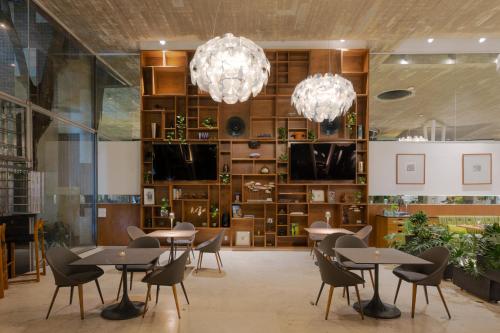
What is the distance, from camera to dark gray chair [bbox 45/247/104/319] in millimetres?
3771

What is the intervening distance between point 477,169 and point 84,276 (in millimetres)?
8548

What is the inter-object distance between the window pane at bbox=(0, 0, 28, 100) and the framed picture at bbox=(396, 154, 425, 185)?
778cm

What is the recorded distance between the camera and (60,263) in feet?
13.4

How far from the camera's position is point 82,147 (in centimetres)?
755

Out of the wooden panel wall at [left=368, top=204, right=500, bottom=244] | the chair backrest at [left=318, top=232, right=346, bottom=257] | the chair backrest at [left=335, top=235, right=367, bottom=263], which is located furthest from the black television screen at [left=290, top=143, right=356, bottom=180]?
the chair backrest at [left=335, top=235, right=367, bottom=263]

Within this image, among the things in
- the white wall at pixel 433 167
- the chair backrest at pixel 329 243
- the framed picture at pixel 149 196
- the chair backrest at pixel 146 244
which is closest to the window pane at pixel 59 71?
the framed picture at pixel 149 196

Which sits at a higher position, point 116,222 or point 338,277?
point 338,277

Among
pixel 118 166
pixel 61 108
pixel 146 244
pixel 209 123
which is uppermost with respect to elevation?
pixel 61 108

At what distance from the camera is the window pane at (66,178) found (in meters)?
6.09

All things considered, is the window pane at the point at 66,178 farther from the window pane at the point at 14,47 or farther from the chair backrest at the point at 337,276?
the chair backrest at the point at 337,276

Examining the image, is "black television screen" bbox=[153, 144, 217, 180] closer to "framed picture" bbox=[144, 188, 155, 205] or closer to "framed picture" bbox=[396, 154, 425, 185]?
"framed picture" bbox=[144, 188, 155, 205]

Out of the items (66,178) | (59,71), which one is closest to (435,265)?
(66,178)

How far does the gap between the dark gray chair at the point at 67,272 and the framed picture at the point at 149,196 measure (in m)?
3.56

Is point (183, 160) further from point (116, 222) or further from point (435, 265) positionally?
point (435, 265)
